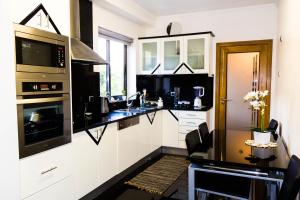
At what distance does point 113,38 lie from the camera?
4.19 meters

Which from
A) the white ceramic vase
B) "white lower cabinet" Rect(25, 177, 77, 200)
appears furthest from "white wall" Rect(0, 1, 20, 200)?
the white ceramic vase

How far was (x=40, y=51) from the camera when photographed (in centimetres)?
189

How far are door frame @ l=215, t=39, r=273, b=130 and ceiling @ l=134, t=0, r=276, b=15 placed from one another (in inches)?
26.2

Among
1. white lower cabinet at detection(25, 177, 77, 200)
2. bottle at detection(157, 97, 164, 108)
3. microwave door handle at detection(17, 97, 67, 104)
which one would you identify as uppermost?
microwave door handle at detection(17, 97, 67, 104)

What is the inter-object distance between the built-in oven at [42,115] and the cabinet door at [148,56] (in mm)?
2831

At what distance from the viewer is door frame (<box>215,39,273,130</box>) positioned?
14.1ft

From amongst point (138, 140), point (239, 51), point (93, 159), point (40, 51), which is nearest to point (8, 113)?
point (40, 51)

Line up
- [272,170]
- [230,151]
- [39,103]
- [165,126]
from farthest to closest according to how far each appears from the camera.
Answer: [165,126]
[230,151]
[39,103]
[272,170]

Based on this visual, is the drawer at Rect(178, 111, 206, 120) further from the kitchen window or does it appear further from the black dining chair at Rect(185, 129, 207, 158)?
the black dining chair at Rect(185, 129, 207, 158)

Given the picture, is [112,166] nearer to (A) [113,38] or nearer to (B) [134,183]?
(B) [134,183]

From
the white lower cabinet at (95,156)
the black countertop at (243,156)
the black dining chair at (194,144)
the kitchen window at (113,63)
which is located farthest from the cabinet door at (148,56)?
the black countertop at (243,156)

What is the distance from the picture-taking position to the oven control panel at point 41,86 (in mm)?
1764

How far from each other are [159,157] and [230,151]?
232 cm

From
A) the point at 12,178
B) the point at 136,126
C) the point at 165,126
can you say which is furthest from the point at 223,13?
the point at 12,178
